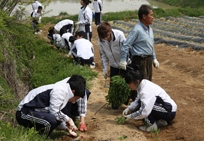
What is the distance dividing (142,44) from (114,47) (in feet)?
1.55

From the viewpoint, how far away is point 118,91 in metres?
5.30

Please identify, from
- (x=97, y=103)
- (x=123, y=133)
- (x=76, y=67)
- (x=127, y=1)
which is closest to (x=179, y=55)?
Answer: (x=76, y=67)

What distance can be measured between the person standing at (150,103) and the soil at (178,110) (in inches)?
7.2

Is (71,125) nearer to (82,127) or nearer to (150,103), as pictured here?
(82,127)

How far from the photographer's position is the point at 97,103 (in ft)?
20.2

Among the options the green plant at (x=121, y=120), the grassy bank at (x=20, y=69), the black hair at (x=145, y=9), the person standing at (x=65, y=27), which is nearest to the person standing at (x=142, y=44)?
the black hair at (x=145, y=9)

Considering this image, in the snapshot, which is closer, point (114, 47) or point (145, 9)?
point (145, 9)

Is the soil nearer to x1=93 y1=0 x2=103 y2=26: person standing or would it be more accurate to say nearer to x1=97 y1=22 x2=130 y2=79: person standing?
x1=97 y1=22 x2=130 y2=79: person standing

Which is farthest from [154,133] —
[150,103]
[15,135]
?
[15,135]

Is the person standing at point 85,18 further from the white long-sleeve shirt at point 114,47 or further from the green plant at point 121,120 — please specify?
the green plant at point 121,120

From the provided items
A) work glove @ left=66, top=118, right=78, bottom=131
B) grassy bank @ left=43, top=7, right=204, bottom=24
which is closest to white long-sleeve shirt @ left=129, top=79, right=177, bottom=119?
work glove @ left=66, top=118, right=78, bottom=131

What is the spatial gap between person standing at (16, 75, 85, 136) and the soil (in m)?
0.46

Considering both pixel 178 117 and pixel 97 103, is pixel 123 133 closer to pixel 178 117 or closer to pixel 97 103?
pixel 178 117

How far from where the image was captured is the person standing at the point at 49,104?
166 inches
